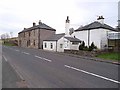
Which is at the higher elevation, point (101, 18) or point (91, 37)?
point (101, 18)

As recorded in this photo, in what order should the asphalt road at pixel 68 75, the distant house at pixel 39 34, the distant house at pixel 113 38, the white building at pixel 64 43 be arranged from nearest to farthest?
the asphalt road at pixel 68 75 < the distant house at pixel 113 38 < the white building at pixel 64 43 < the distant house at pixel 39 34

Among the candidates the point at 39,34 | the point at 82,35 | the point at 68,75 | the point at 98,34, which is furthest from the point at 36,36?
the point at 68,75

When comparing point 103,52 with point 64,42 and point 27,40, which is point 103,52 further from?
point 27,40

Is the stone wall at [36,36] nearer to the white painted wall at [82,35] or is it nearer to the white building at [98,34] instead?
the white painted wall at [82,35]

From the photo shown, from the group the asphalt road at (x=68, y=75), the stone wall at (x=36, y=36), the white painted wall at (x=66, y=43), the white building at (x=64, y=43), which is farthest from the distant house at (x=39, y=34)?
the asphalt road at (x=68, y=75)

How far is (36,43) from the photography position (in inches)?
2432

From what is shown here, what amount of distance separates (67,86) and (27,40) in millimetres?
65338

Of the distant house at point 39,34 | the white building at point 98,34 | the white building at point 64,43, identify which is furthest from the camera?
the distant house at point 39,34

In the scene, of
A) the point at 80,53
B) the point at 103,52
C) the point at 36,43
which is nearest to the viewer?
the point at 103,52

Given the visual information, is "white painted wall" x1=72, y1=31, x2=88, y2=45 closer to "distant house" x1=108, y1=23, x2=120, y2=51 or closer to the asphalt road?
"distant house" x1=108, y1=23, x2=120, y2=51

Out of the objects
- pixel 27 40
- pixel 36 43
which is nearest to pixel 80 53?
pixel 36 43

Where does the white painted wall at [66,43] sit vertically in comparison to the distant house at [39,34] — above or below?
below

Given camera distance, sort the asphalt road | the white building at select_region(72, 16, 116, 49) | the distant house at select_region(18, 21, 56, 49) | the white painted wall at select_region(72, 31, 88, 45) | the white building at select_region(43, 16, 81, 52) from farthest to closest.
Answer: the distant house at select_region(18, 21, 56, 49) → the white painted wall at select_region(72, 31, 88, 45) → the white building at select_region(43, 16, 81, 52) → the white building at select_region(72, 16, 116, 49) → the asphalt road

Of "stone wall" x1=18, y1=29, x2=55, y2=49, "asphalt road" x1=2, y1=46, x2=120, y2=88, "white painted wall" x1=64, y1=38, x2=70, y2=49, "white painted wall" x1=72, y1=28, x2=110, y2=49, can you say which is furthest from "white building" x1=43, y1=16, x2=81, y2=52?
"asphalt road" x1=2, y1=46, x2=120, y2=88
